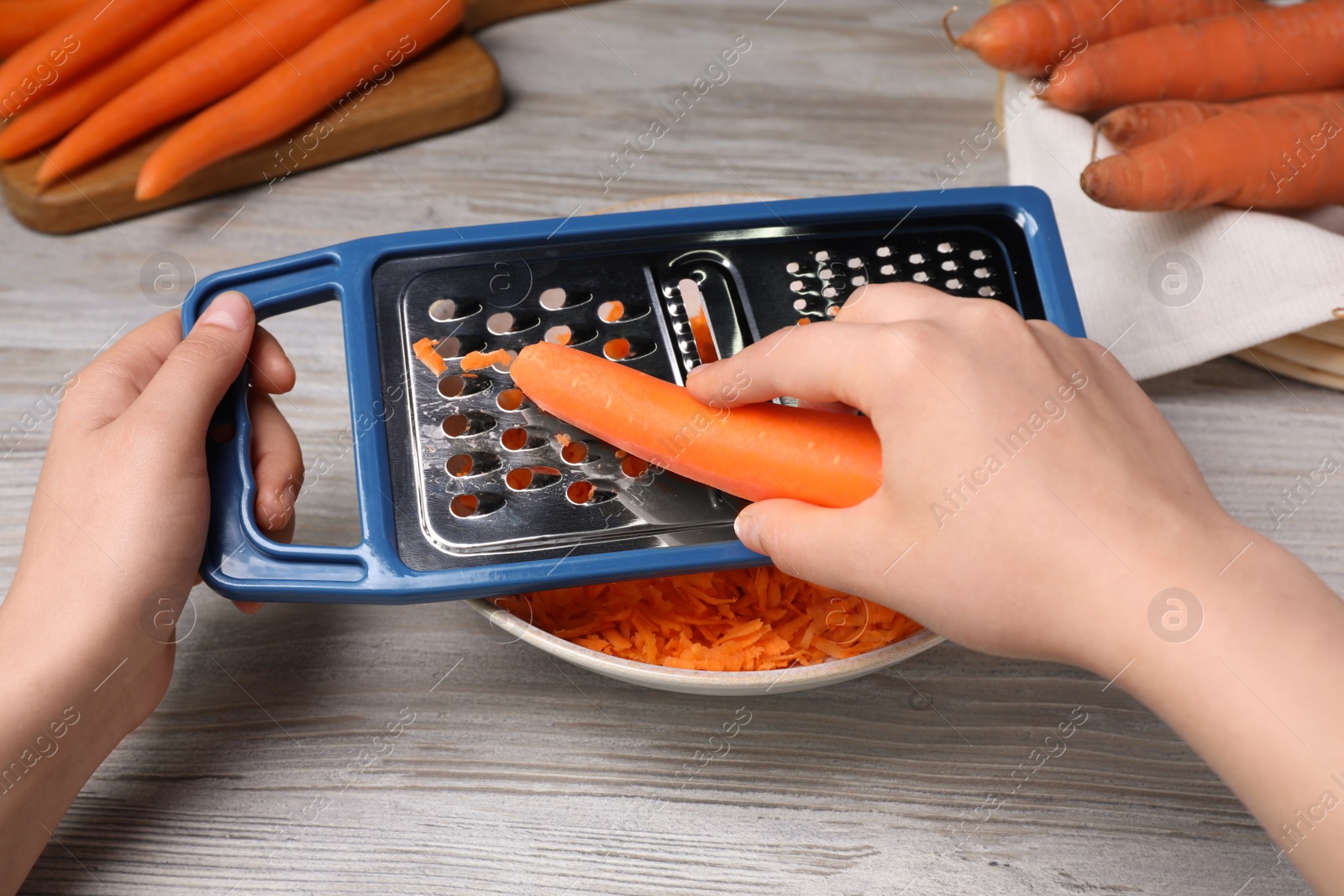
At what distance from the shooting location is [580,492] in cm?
90

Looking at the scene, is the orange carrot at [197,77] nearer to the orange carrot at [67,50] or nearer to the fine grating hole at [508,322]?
the orange carrot at [67,50]

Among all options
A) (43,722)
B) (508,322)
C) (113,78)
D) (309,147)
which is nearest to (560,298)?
(508,322)

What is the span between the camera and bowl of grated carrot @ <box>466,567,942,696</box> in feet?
3.05

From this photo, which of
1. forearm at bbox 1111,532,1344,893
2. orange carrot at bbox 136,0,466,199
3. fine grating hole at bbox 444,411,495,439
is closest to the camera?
forearm at bbox 1111,532,1344,893

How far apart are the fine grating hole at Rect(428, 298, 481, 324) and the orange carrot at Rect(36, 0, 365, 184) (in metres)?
0.73

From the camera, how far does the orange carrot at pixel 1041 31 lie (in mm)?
1296

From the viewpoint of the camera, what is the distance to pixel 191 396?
0.90 m

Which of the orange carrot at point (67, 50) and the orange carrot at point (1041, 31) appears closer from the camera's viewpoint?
the orange carrot at point (1041, 31)

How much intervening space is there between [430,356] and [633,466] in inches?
8.8

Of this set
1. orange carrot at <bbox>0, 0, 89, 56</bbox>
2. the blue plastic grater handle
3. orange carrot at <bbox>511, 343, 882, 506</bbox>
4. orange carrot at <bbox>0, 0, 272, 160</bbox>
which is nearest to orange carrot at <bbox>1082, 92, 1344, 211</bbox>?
the blue plastic grater handle

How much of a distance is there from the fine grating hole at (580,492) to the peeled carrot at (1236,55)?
0.90 meters

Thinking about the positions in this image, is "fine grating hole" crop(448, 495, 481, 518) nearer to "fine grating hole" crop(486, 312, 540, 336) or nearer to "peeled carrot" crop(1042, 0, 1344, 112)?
"fine grating hole" crop(486, 312, 540, 336)

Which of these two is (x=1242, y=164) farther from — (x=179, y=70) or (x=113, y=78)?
(x=113, y=78)

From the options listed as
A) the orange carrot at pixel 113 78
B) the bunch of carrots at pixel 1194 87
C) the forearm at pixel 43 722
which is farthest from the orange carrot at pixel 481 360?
the orange carrot at pixel 113 78
